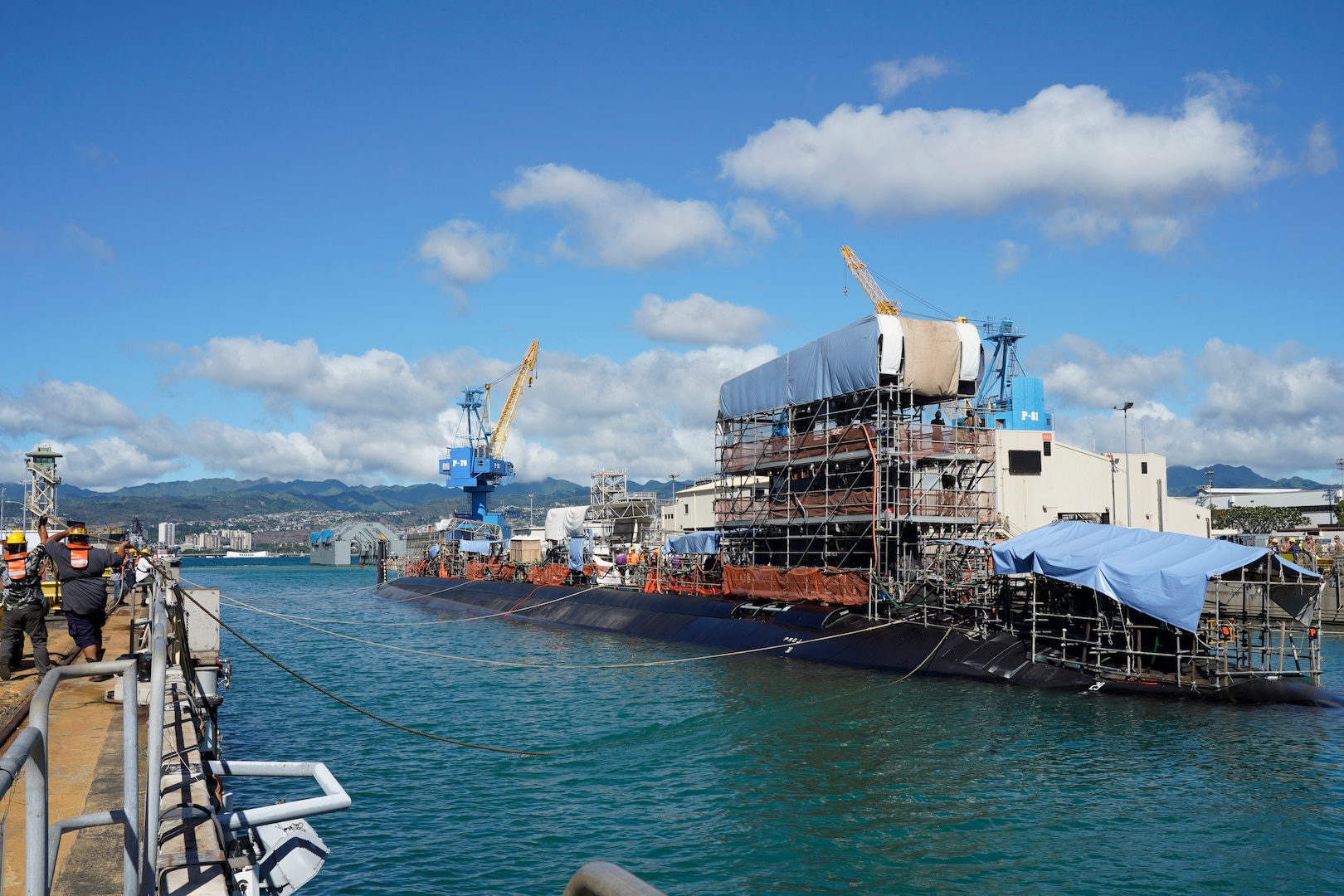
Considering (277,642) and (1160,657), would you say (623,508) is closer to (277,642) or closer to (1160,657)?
(277,642)

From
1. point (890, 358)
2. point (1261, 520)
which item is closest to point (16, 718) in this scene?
point (890, 358)

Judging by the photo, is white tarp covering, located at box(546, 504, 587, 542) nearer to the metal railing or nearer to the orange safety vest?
the orange safety vest

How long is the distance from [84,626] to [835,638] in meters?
22.9

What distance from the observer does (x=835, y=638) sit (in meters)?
32.4

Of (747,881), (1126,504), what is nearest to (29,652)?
(747,881)

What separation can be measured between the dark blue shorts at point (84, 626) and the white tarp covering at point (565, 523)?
53078 mm

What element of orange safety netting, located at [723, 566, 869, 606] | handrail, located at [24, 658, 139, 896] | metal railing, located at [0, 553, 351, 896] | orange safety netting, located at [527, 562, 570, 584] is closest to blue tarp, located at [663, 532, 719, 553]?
orange safety netting, located at [723, 566, 869, 606]

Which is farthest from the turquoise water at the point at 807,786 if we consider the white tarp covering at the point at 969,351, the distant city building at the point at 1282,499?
the distant city building at the point at 1282,499

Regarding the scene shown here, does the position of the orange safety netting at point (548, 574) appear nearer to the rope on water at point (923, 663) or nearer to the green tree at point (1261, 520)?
the rope on water at point (923, 663)

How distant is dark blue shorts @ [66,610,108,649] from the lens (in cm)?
1570

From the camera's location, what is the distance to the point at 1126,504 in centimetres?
6625

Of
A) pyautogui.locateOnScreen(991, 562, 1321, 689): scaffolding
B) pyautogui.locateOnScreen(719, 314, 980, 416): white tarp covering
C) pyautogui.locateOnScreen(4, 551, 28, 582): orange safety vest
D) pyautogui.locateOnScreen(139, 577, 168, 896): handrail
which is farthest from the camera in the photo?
pyautogui.locateOnScreen(719, 314, 980, 416): white tarp covering

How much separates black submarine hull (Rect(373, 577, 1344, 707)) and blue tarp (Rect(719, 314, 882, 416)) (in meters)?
9.08

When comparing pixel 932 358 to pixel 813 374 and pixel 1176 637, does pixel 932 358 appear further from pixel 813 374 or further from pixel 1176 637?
pixel 1176 637
